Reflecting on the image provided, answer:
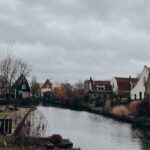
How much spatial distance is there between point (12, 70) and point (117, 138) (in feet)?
178

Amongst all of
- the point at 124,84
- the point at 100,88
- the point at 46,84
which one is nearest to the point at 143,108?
the point at 124,84

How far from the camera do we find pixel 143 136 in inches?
1527

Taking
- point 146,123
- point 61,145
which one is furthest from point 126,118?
point 61,145

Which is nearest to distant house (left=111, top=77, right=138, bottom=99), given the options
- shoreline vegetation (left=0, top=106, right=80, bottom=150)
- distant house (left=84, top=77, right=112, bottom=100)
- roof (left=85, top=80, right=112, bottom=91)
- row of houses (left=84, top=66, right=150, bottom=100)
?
row of houses (left=84, top=66, right=150, bottom=100)

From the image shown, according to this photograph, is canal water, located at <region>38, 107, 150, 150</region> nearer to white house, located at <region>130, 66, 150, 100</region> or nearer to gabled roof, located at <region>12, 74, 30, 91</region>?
white house, located at <region>130, 66, 150, 100</region>

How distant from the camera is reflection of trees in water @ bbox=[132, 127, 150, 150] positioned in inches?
1303

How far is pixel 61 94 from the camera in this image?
354ft

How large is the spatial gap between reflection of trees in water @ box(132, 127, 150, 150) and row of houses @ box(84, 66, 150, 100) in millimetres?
22512

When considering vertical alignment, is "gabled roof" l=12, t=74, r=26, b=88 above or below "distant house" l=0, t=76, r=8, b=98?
above

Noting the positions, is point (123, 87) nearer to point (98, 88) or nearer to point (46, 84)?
point (98, 88)

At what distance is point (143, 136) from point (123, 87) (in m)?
58.2

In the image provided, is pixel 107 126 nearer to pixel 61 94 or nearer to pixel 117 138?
pixel 117 138

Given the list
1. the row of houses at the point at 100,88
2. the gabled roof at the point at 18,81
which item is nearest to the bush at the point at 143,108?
the row of houses at the point at 100,88

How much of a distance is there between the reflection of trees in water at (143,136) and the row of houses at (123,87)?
22512mm
